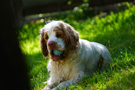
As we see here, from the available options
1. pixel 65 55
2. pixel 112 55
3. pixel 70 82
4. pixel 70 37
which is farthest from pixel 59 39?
pixel 112 55

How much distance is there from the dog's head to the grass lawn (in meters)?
0.48

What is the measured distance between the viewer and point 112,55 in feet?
14.9

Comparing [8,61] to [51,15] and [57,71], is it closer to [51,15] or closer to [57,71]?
[57,71]

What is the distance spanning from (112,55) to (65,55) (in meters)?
1.49

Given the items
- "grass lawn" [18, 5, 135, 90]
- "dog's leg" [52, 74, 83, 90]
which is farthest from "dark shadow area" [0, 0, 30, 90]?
"dog's leg" [52, 74, 83, 90]

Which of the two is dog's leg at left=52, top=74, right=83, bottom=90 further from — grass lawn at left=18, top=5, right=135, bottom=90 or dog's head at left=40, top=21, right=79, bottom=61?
dog's head at left=40, top=21, right=79, bottom=61

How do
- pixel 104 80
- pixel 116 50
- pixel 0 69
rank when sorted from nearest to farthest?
pixel 0 69 < pixel 104 80 < pixel 116 50

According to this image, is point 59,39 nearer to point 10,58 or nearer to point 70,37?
point 70,37

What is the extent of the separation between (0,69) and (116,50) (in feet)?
11.6

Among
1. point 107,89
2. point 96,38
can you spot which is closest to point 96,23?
point 96,38

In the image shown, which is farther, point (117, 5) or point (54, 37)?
point (117, 5)

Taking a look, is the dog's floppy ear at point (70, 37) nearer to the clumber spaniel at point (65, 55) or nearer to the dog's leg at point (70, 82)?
the clumber spaniel at point (65, 55)

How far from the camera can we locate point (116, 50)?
15.1ft

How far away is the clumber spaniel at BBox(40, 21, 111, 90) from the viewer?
3.31 m
